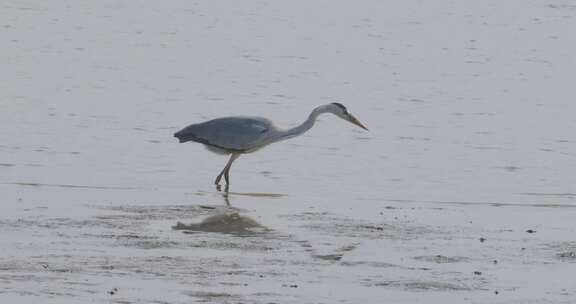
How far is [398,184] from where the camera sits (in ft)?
45.9

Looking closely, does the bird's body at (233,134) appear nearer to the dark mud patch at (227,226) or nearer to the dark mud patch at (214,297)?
the dark mud patch at (227,226)

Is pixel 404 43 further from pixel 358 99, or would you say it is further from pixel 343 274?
pixel 343 274

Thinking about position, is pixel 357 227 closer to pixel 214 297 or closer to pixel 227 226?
pixel 227 226

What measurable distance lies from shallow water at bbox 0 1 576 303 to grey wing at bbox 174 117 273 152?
1.28ft

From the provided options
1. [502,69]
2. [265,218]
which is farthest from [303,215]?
[502,69]

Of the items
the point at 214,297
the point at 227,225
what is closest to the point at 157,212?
the point at 227,225

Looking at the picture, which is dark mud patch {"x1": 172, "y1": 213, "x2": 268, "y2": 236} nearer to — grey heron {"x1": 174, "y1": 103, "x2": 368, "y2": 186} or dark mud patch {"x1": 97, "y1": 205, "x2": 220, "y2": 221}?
dark mud patch {"x1": 97, "y1": 205, "x2": 220, "y2": 221}

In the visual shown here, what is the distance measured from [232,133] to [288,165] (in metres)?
1.43

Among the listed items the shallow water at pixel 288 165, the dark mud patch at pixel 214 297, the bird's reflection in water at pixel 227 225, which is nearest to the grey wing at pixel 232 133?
the shallow water at pixel 288 165

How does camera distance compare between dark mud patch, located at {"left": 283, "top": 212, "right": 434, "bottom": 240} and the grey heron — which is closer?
dark mud patch, located at {"left": 283, "top": 212, "right": 434, "bottom": 240}

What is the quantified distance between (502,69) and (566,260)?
48.9 ft

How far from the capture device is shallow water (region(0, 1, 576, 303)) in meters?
8.95

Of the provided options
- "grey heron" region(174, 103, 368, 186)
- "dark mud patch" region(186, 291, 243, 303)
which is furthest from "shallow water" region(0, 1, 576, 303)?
"grey heron" region(174, 103, 368, 186)

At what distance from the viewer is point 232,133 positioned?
44.9 feet
